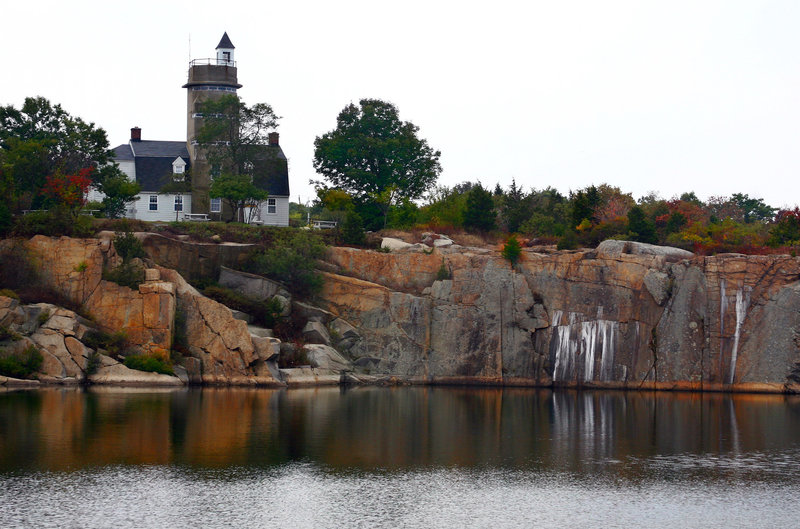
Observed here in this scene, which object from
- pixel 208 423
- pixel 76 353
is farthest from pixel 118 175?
pixel 208 423

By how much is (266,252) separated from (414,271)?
11736 mm

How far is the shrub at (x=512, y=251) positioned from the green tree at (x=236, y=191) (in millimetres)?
22277

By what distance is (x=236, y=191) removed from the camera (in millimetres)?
88062

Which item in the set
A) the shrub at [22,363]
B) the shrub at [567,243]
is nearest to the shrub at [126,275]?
the shrub at [22,363]

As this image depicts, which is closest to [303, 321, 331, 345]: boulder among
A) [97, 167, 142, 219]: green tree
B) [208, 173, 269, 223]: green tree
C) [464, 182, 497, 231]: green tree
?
[208, 173, 269, 223]: green tree

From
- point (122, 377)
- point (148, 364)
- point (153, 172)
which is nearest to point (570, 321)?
point (148, 364)

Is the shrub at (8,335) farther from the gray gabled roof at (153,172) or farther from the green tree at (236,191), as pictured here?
the gray gabled roof at (153,172)

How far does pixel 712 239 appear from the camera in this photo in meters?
87.8

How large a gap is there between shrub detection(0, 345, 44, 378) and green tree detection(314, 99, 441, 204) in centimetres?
3841

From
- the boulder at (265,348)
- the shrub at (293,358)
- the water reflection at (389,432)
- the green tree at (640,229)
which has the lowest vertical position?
the water reflection at (389,432)

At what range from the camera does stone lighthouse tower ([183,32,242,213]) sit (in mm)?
93812

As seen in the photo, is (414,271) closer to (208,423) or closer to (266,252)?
(266,252)

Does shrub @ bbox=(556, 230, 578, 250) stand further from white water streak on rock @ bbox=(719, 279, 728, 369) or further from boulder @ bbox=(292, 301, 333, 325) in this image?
boulder @ bbox=(292, 301, 333, 325)

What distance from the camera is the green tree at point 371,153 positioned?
97000 millimetres
